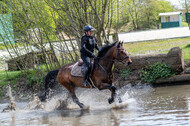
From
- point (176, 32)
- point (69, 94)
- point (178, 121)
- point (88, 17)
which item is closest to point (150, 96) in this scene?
point (69, 94)

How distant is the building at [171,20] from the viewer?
40938mm

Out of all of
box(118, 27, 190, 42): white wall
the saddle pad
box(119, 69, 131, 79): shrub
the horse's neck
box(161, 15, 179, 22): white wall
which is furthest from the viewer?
box(161, 15, 179, 22): white wall

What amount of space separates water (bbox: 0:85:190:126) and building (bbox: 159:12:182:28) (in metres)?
31.0

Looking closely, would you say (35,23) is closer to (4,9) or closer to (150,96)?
(4,9)

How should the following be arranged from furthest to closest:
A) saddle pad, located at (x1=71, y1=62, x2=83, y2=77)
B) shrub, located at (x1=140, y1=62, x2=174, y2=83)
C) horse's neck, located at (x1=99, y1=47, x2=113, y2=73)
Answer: shrub, located at (x1=140, y1=62, x2=174, y2=83), saddle pad, located at (x1=71, y1=62, x2=83, y2=77), horse's neck, located at (x1=99, y1=47, x2=113, y2=73)

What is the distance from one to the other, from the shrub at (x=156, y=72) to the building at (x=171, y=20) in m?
30.2

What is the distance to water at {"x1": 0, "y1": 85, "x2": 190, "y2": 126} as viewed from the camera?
269 inches

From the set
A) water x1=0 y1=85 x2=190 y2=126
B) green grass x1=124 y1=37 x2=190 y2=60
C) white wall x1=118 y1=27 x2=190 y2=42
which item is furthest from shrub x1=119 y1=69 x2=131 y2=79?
white wall x1=118 y1=27 x2=190 y2=42

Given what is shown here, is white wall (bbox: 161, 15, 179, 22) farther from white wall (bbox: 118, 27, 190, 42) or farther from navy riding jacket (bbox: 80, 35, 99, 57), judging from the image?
navy riding jacket (bbox: 80, 35, 99, 57)

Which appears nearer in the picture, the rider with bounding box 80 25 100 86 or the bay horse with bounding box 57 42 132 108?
the bay horse with bounding box 57 42 132 108

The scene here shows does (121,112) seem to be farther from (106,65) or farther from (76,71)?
(76,71)

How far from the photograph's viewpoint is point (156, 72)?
12.2 m

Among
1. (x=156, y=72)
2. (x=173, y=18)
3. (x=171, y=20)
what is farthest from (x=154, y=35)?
(x=173, y=18)

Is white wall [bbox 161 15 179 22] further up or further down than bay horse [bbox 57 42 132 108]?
further up
